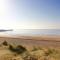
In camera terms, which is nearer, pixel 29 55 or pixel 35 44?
pixel 29 55

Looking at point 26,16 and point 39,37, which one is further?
point 39,37

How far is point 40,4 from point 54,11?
0.19 meters

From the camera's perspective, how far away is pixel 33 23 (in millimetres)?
1957

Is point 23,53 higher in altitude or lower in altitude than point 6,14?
lower

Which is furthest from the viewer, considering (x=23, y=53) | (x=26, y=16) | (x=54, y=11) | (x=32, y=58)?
(x=26, y=16)

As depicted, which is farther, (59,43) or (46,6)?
(59,43)

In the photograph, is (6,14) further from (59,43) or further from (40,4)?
(59,43)

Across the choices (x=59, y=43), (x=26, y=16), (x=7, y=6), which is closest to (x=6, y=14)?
(x=7, y=6)

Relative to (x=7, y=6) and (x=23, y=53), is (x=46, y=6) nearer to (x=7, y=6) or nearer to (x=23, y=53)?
(x=7, y=6)

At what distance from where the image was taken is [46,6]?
6.05 ft

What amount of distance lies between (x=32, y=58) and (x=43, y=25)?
717 millimetres

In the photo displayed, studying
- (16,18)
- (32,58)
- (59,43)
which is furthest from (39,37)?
(32,58)

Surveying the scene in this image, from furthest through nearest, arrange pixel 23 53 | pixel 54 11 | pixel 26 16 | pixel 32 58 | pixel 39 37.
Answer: pixel 39 37
pixel 26 16
pixel 54 11
pixel 23 53
pixel 32 58

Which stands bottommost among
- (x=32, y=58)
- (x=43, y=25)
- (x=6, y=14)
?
(x=32, y=58)
